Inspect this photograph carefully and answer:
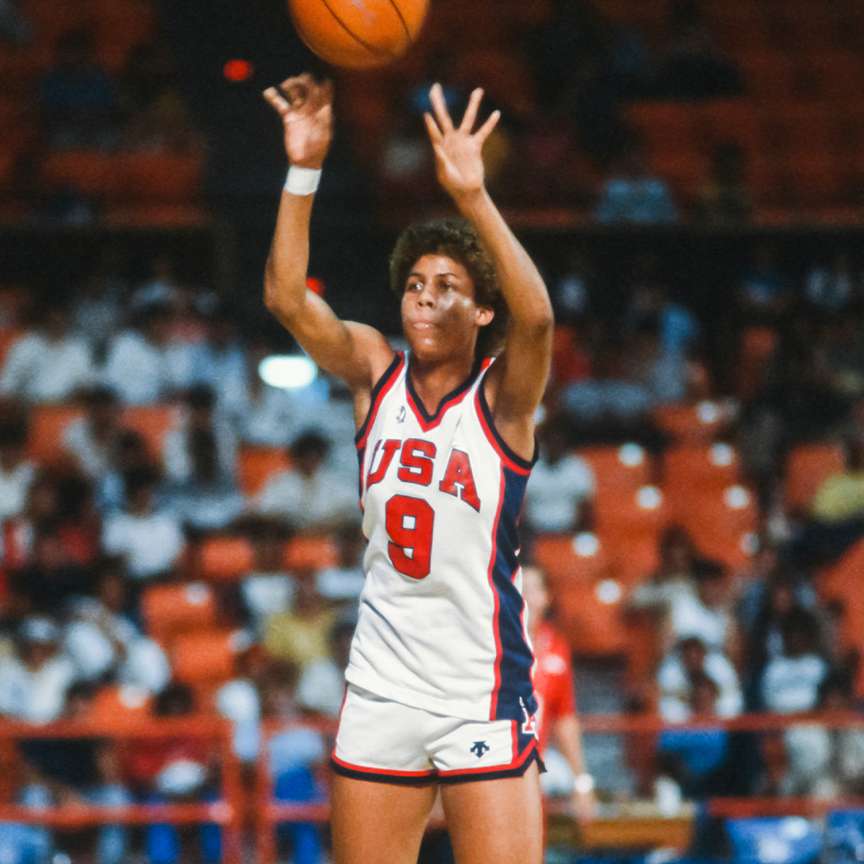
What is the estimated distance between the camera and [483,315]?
3.73 m

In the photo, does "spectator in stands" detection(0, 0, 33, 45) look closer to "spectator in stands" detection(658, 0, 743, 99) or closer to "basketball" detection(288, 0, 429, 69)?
"spectator in stands" detection(658, 0, 743, 99)

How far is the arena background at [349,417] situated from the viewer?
7098 mm

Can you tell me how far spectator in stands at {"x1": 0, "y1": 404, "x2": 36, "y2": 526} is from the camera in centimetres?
878

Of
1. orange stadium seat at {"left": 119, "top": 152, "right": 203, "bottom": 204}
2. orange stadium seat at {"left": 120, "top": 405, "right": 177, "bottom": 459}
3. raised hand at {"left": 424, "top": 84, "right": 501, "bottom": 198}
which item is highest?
orange stadium seat at {"left": 119, "top": 152, "right": 203, "bottom": 204}

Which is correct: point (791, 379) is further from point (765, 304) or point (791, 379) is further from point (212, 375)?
point (212, 375)

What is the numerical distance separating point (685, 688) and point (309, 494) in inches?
97.2

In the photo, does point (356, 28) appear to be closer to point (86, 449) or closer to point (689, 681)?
point (689, 681)

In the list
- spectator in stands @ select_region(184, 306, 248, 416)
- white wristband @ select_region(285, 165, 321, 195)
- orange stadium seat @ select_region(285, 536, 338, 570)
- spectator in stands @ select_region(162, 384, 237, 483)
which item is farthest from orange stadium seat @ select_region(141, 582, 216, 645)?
white wristband @ select_region(285, 165, 321, 195)

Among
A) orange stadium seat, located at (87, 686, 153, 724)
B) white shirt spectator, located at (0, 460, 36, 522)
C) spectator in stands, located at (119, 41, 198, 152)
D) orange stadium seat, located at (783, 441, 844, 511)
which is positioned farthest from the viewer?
spectator in stands, located at (119, 41, 198, 152)

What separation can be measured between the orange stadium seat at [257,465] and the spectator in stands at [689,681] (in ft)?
8.77

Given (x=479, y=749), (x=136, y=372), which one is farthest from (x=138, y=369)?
(x=479, y=749)

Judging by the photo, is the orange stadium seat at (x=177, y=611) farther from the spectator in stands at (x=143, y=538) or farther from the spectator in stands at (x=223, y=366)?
the spectator in stands at (x=223, y=366)

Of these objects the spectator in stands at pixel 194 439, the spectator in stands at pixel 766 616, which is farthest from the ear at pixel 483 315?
the spectator in stands at pixel 194 439

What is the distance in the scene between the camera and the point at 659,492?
932cm
